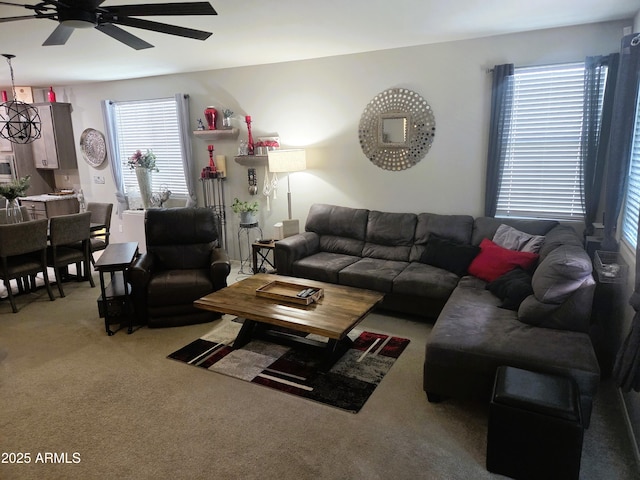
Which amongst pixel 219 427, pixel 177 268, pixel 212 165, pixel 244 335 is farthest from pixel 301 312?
pixel 212 165

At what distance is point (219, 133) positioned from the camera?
5.52 m

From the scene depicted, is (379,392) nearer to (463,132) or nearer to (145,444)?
(145,444)

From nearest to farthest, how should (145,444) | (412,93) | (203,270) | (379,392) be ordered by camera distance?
(145,444) → (379,392) → (203,270) → (412,93)

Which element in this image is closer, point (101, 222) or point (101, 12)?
point (101, 12)

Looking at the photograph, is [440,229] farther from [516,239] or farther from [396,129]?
[396,129]

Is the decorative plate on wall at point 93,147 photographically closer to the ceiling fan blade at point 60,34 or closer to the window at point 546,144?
the ceiling fan blade at point 60,34

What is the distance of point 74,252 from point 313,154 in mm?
A: 3005

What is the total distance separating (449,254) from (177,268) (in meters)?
2.67

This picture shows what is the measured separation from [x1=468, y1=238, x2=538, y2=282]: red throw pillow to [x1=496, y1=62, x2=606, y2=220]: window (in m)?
0.73

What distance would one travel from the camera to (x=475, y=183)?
4332 millimetres

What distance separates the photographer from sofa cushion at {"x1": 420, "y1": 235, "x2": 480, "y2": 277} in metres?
3.87

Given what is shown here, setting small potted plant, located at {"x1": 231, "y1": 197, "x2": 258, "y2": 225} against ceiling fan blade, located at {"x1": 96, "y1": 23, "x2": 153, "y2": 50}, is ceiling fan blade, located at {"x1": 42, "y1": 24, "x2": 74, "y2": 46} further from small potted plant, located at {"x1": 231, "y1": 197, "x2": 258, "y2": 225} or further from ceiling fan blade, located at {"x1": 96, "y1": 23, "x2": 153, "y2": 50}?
small potted plant, located at {"x1": 231, "y1": 197, "x2": 258, "y2": 225}

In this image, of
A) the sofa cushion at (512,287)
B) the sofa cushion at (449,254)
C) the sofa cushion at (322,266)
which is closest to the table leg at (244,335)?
the sofa cushion at (322,266)

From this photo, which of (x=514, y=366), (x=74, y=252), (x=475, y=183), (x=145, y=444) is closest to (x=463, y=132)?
(x=475, y=183)
